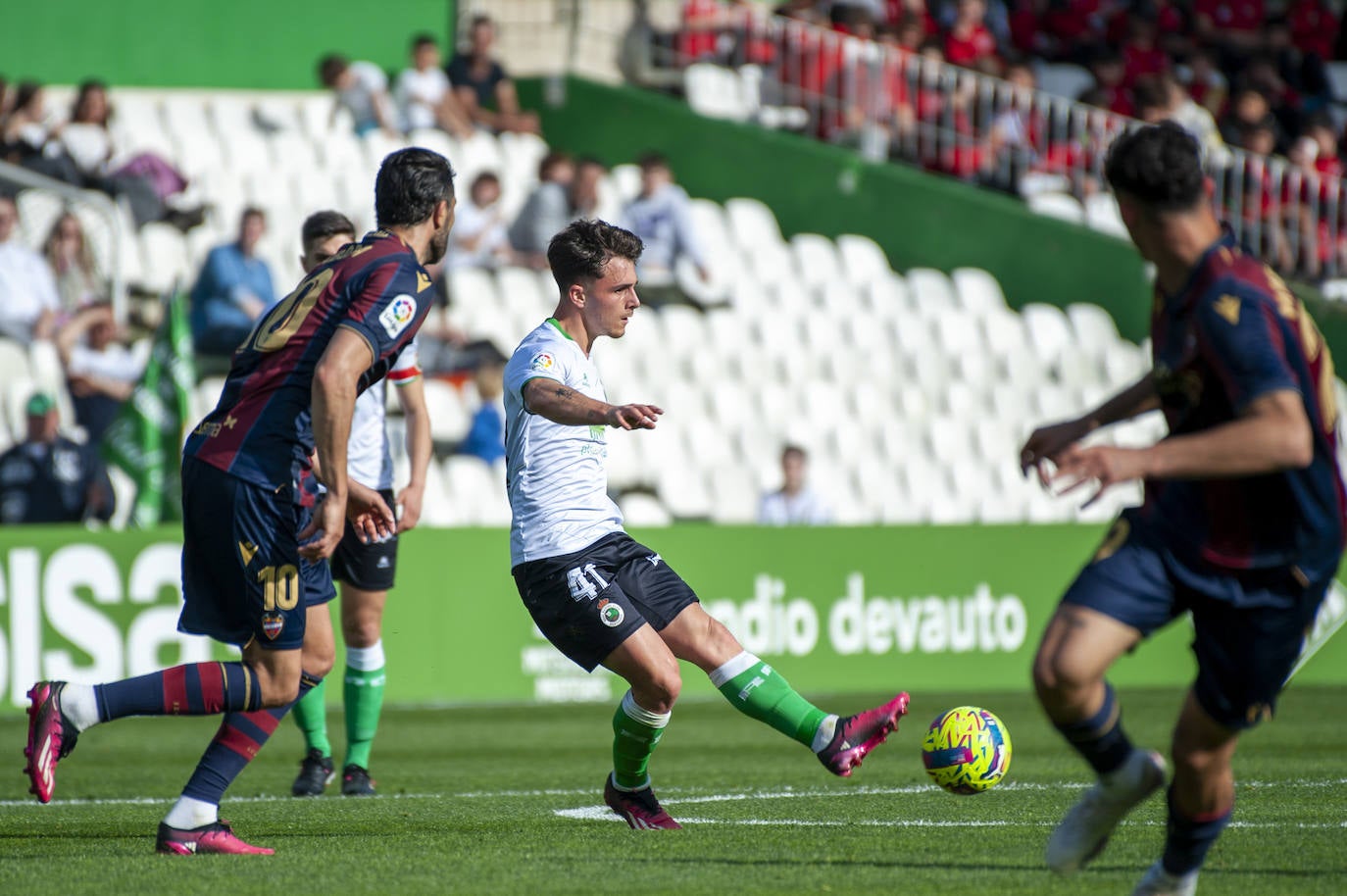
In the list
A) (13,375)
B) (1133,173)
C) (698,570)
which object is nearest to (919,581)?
(698,570)

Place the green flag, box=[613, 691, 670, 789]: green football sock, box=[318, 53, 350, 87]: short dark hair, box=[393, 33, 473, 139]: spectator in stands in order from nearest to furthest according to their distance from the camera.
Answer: box=[613, 691, 670, 789]: green football sock → the green flag → box=[393, 33, 473, 139]: spectator in stands → box=[318, 53, 350, 87]: short dark hair

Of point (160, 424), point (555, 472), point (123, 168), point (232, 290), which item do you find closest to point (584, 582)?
point (555, 472)

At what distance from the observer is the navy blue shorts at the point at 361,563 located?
8.28m

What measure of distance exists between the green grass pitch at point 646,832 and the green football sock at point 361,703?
9.2 inches

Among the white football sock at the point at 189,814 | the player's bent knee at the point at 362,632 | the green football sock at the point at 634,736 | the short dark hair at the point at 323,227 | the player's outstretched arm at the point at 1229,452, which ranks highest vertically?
the player's outstretched arm at the point at 1229,452

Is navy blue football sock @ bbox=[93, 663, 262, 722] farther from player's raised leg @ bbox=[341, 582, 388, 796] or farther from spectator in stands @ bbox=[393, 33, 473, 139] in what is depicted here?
spectator in stands @ bbox=[393, 33, 473, 139]

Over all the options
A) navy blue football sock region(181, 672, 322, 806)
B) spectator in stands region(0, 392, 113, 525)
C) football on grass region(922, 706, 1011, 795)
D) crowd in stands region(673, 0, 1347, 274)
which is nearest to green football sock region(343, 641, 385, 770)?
navy blue football sock region(181, 672, 322, 806)

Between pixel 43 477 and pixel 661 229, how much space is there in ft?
22.2

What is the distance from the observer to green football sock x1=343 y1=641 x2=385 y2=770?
8.26 m

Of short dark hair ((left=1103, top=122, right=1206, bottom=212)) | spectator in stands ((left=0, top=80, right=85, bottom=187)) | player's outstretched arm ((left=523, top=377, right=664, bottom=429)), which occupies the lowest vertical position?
spectator in stands ((left=0, top=80, right=85, bottom=187))

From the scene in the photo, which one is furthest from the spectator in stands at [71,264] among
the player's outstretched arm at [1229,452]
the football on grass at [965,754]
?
the player's outstretched arm at [1229,452]

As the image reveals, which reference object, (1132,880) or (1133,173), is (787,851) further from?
(1133,173)

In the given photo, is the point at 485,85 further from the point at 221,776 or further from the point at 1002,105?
the point at 221,776

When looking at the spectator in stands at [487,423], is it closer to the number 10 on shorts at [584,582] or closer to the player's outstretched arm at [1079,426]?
the number 10 on shorts at [584,582]
